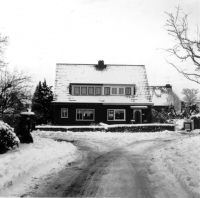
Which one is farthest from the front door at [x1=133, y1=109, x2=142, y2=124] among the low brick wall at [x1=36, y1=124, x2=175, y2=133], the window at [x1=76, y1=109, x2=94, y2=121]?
the low brick wall at [x1=36, y1=124, x2=175, y2=133]

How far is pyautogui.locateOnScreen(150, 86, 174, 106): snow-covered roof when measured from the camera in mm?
57656

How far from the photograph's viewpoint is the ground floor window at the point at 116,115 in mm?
33625

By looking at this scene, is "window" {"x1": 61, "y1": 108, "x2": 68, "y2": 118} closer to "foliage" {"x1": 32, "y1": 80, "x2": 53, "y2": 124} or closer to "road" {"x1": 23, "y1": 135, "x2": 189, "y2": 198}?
"foliage" {"x1": 32, "y1": 80, "x2": 53, "y2": 124}

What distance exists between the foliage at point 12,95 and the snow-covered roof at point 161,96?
41258 mm

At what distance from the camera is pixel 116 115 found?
111ft

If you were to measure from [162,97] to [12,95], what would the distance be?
45.3 meters

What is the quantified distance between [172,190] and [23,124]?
10.6 m

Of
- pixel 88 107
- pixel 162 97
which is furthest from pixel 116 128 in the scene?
pixel 162 97

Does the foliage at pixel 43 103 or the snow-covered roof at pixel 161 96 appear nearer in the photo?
the foliage at pixel 43 103

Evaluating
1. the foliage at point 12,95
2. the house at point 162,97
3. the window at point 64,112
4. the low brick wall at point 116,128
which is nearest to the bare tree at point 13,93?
the foliage at point 12,95

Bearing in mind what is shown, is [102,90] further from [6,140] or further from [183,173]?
[183,173]

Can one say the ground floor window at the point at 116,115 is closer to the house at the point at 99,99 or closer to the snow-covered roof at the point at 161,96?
A: the house at the point at 99,99

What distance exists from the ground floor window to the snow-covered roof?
991 inches

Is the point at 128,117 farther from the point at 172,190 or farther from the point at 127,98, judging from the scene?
the point at 172,190
